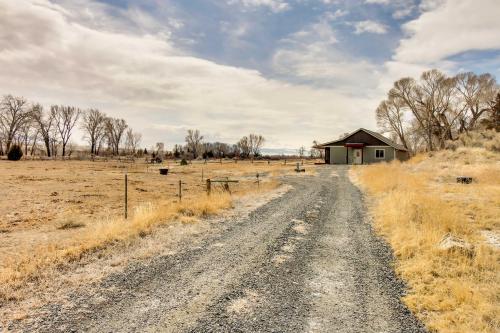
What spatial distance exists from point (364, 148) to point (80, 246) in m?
49.9

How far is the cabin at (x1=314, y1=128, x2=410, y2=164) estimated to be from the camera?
2056 inches

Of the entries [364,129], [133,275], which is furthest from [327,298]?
[364,129]

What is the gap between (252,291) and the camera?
630cm

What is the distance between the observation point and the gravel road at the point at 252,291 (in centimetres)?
509

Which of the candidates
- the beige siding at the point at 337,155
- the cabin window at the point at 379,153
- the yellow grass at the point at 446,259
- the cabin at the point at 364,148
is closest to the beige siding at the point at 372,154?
the cabin at the point at 364,148

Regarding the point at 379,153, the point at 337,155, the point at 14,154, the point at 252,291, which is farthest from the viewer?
the point at 14,154

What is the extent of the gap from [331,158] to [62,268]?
167 feet

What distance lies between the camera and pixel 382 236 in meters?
10.3

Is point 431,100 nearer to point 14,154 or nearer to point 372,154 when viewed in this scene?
point 372,154

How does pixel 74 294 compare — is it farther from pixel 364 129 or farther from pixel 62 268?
pixel 364 129

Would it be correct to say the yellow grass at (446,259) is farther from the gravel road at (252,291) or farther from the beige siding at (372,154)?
the beige siding at (372,154)

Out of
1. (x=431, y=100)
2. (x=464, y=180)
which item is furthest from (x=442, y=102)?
(x=464, y=180)

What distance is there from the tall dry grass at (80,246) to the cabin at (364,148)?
141ft

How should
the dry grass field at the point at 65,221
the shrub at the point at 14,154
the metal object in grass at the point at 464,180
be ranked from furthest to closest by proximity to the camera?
the shrub at the point at 14,154, the metal object in grass at the point at 464,180, the dry grass field at the point at 65,221
